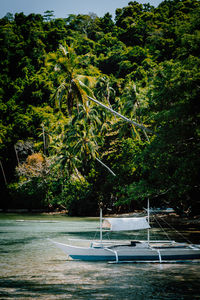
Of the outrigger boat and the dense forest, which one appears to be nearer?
the outrigger boat

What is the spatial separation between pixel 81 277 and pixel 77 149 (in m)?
25.6

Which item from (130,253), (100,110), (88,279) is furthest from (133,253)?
(100,110)

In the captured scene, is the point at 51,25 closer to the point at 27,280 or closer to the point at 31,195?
the point at 31,195

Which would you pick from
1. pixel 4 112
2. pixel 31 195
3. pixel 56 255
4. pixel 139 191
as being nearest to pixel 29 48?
pixel 4 112

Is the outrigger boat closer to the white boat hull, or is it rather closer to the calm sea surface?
the white boat hull

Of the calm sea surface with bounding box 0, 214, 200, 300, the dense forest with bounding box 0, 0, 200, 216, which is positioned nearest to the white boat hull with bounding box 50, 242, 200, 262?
the calm sea surface with bounding box 0, 214, 200, 300

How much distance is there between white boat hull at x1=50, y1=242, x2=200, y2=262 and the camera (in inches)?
577

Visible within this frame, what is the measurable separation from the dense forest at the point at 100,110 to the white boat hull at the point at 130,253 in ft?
10.3

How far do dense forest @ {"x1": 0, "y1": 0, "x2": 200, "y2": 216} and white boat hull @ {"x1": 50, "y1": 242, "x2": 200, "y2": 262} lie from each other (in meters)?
3.13

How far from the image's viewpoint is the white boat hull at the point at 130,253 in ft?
48.1

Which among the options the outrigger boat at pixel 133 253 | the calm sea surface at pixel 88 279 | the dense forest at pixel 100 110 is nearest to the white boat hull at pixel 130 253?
the outrigger boat at pixel 133 253

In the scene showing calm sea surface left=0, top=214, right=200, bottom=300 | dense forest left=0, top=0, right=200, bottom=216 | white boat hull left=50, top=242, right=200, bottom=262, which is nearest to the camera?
calm sea surface left=0, top=214, right=200, bottom=300

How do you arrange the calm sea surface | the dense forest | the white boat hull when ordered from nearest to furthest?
the calm sea surface < the white boat hull < the dense forest

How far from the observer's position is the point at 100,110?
1763 inches
